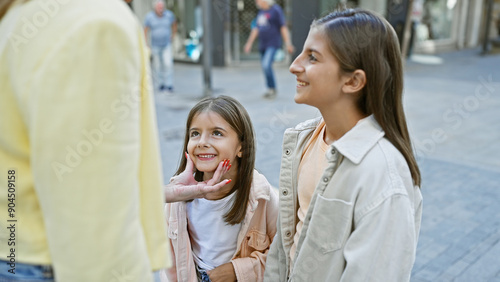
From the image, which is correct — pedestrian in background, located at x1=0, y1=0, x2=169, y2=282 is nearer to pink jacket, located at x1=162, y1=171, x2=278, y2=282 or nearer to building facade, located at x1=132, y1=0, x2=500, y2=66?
pink jacket, located at x1=162, y1=171, x2=278, y2=282

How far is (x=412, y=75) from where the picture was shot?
39.3 ft

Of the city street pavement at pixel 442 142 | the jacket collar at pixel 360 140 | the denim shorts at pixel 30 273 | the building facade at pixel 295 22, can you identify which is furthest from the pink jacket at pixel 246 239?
the building facade at pixel 295 22

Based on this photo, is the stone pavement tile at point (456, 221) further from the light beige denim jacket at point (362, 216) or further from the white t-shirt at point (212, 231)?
the light beige denim jacket at point (362, 216)

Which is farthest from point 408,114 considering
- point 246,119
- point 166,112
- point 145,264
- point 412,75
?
point 145,264

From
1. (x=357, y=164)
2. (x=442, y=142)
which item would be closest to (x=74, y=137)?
(x=357, y=164)

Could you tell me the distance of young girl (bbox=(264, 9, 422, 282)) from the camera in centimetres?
139

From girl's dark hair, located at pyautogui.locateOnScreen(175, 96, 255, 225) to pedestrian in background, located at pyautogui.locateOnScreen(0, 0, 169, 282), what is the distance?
3.18ft

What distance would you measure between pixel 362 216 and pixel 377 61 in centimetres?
49

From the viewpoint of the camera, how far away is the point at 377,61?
4.91 ft

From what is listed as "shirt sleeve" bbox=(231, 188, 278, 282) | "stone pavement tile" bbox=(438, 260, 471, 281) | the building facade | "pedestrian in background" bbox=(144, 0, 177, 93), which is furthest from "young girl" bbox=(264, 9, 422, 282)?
the building facade

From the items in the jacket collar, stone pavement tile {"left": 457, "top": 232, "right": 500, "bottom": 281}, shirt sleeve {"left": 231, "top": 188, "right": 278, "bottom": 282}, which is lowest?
stone pavement tile {"left": 457, "top": 232, "right": 500, "bottom": 281}

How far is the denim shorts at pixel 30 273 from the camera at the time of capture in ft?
3.14

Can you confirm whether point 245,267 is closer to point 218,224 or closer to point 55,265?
point 218,224

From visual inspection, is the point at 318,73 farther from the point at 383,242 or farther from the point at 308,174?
the point at 383,242
